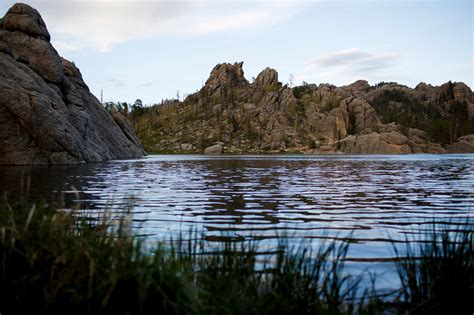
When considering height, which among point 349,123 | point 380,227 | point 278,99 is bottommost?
point 380,227

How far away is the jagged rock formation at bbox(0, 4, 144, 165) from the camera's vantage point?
1341 inches

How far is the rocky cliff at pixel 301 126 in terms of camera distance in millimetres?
135125

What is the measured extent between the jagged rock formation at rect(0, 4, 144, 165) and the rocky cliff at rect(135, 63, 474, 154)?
86557mm

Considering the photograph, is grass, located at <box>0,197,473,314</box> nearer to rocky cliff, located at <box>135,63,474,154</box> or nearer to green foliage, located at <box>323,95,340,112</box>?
rocky cliff, located at <box>135,63,474,154</box>

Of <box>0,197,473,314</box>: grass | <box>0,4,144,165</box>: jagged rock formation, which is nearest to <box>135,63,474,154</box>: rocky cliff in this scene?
<box>0,4,144,165</box>: jagged rock formation

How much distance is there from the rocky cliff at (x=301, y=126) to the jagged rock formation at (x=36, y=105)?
86.6 meters

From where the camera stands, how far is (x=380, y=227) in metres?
10.2

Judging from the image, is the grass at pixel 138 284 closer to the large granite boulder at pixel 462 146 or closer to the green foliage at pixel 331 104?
the large granite boulder at pixel 462 146

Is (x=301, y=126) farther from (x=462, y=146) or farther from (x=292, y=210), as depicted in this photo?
(x=292, y=210)

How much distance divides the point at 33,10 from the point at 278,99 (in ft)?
492

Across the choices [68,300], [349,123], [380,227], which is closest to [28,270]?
[68,300]

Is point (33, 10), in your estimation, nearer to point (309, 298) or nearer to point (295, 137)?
point (309, 298)

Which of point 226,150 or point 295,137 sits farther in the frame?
point 295,137

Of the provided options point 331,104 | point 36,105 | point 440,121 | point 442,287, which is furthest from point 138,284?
point 331,104
